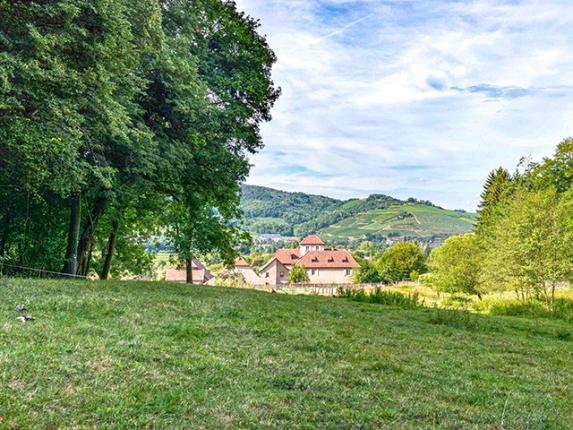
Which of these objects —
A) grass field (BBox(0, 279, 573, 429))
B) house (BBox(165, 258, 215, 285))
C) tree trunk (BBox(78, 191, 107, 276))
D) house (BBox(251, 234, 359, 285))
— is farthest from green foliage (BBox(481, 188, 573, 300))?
house (BBox(251, 234, 359, 285))

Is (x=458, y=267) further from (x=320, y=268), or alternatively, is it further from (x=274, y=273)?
(x=274, y=273)

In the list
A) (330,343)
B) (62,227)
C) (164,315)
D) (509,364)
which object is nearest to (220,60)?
(62,227)

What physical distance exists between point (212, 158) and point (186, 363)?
12.9 m

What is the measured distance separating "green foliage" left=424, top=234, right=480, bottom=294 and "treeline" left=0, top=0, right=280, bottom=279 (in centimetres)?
2027

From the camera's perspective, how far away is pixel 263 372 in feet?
16.1

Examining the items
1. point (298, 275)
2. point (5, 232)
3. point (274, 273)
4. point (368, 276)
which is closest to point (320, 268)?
point (298, 275)

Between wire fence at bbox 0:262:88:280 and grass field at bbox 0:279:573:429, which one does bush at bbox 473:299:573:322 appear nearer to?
grass field at bbox 0:279:573:429

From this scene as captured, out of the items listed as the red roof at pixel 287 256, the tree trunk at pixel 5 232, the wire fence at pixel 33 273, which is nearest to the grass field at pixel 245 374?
the wire fence at pixel 33 273

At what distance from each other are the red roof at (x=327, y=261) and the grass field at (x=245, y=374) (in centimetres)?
9034

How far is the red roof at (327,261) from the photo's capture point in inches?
3883

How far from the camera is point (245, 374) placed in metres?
4.77

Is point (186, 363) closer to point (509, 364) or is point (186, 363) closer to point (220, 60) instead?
point (509, 364)

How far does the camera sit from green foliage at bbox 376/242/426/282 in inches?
3351

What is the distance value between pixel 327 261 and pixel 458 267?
64505 millimetres
